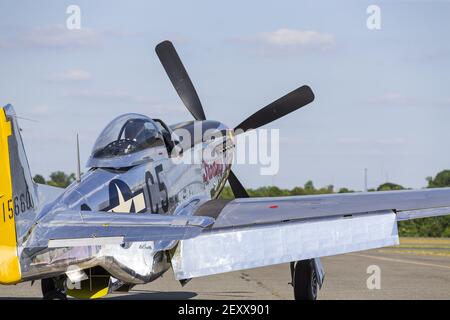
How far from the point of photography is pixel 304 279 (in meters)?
15.0

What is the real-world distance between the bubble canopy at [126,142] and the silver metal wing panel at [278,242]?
5.90ft

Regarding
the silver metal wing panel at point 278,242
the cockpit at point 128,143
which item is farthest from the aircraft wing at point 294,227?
the cockpit at point 128,143

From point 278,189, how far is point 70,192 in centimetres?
4936

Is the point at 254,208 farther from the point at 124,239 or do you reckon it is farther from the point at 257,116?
the point at 257,116

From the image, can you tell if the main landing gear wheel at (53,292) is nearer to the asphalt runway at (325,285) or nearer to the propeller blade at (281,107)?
the asphalt runway at (325,285)

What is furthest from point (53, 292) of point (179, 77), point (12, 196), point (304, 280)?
point (179, 77)

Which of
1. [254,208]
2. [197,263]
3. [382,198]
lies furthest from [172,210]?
[382,198]

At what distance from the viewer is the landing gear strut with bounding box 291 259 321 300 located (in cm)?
1496

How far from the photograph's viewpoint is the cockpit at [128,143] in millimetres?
13344

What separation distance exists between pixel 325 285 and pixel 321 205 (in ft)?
17.2

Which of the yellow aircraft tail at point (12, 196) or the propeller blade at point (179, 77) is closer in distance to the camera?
the yellow aircraft tail at point (12, 196)

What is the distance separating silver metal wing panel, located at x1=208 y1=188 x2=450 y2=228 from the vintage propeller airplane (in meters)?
0.02

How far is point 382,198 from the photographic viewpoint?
47.5 feet

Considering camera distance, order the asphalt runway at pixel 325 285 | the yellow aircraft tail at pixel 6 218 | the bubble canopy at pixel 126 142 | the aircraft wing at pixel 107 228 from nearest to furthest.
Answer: the aircraft wing at pixel 107 228 < the yellow aircraft tail at pixel 6 218 < the bubble canopy at pixel 126 142 < the asphalt runway at pixel 325 285
